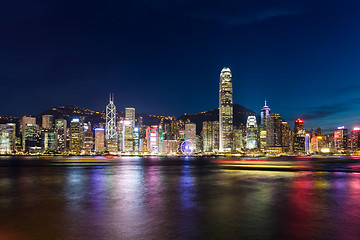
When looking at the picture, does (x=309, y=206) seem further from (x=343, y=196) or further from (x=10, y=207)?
(x=10, y=207)

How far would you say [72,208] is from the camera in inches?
918

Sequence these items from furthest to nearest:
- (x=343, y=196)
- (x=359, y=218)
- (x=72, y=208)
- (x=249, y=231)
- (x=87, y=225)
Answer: (x=343, y=196)
(x=72, y=208)
(x=359, y=218)
(x=87, y=225)
(x=249, y=231)

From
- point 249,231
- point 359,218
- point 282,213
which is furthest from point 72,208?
Result: point 359,218

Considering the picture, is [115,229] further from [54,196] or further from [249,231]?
[54,196]

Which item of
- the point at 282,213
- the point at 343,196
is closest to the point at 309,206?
the point at 282,213

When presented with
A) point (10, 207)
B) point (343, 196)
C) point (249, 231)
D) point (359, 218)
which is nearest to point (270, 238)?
point (249, 231)

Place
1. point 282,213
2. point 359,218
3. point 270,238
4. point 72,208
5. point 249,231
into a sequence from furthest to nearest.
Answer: point 72,208 → point 282,213 → point 359,218 → point 249,231 → point 270,238

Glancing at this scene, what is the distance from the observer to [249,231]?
16.2m

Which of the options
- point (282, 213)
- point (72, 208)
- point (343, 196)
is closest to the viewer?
point (282, 213)

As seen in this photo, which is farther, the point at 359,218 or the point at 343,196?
the point at 343,196

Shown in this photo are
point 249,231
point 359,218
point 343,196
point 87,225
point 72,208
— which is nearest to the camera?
point 249,231

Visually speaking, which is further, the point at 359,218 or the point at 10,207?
the point at 10,207

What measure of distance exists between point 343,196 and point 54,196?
28088 millimetres

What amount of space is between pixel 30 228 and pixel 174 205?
11.1 meters
